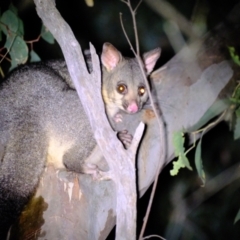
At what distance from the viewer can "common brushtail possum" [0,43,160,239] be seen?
8.08 feet

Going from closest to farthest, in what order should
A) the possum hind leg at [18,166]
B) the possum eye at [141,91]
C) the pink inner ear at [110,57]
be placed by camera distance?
the possum hind leg at [18,166] → the pink inner ear at [110,57] → the possum eye at [141,91]

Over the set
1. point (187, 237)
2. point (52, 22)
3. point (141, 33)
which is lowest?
point (187, 237)

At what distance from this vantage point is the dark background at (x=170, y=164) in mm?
5745

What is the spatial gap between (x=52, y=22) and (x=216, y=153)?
4.48 meters

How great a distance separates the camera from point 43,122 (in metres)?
2.74

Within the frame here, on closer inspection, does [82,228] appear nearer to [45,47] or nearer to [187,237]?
[187,237]

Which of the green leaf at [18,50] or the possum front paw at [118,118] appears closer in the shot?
the possum front paw at [118,118]

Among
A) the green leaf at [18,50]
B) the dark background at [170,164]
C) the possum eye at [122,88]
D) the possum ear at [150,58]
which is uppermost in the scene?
the green leaf at [18,50]

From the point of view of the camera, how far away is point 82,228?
2449 mm

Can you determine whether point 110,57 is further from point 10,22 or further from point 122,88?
point 10,22

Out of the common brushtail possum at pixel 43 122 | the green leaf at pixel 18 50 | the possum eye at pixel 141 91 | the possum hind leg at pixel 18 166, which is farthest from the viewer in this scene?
the green leaf at pixel 18 50

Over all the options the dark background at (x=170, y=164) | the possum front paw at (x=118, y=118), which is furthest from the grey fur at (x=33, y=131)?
the dark background at (x=170, y=164)

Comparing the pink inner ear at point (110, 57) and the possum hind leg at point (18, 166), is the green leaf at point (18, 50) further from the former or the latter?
the possum hind leg at point (18, 166)

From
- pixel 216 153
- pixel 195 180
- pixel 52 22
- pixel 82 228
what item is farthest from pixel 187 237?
pixel 52 22
